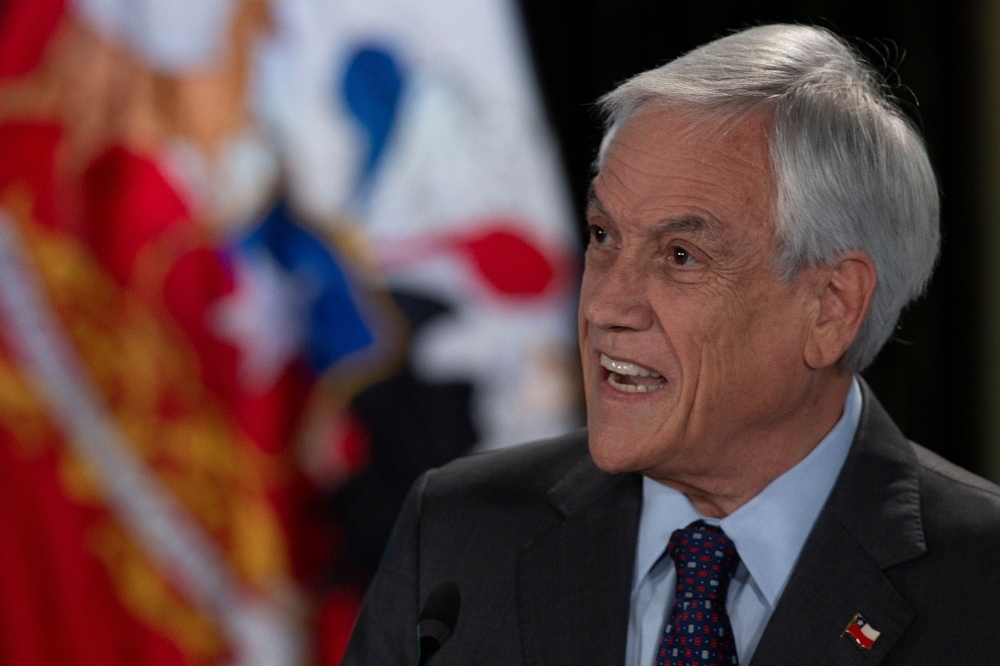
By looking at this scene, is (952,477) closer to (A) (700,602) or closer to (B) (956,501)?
(B) (956,501)

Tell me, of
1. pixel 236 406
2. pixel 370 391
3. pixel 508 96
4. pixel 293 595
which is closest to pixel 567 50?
pixel 508 96

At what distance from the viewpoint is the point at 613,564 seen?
152cm

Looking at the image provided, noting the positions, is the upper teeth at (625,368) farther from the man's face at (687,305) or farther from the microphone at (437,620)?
the microphone at (437,620)

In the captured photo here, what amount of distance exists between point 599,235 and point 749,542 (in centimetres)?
45

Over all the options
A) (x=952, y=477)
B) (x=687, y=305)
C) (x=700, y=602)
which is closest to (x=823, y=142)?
(x=687, y=305)

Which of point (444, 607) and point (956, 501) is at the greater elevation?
point (444, 607)

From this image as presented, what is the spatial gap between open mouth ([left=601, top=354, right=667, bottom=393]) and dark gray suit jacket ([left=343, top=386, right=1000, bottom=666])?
0.61ft

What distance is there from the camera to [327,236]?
3.23m

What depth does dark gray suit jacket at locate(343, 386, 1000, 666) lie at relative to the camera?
1.39 m

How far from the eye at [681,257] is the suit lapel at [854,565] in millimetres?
347

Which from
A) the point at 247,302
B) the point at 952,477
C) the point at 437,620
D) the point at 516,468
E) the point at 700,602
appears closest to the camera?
the point at 437,620

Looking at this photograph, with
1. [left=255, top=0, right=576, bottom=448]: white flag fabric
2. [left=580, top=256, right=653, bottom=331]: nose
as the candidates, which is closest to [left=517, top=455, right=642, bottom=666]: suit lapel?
[left=580, top=256, right=653, bottom=331]: nose

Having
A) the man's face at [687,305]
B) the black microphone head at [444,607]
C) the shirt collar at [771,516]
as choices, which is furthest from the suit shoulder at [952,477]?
the black microphone head at [444,607]

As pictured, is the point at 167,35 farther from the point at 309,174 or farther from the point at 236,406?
the point at 236,406
